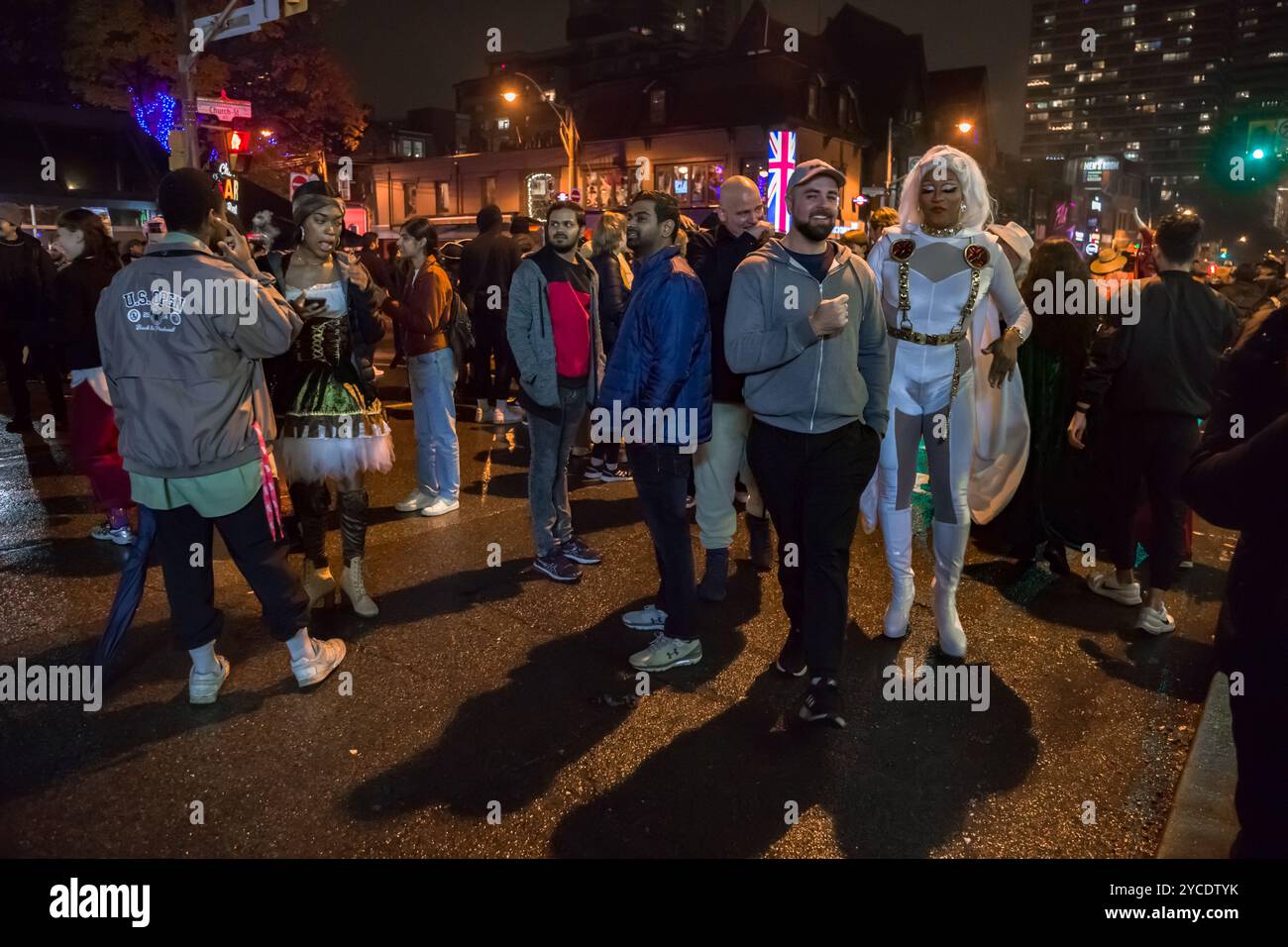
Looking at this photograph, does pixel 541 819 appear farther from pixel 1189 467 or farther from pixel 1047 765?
pixel 1189 467

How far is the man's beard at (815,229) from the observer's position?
357 centimetres

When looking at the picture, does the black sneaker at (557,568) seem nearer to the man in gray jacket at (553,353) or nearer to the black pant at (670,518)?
the man in gray jacket at (553,353)

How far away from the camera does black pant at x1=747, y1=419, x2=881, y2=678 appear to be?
3.61 m

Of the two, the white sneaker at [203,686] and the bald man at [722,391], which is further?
the bald man at [722,391]

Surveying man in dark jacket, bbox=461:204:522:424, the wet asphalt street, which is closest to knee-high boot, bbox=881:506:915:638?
the wet asphalt street

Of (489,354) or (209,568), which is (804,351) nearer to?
(209,568)

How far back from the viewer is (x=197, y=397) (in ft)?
11.6

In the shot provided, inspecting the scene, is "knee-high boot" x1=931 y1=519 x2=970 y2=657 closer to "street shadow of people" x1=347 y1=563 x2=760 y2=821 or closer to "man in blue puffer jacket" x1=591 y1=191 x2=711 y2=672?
"street shadow of people" x1=347 y1=563 x2=760 y2=821

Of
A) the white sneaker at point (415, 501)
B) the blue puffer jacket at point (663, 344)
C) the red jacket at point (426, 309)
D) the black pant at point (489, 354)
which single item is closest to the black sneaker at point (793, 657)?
the blue puffer jacket at point (663, 344)

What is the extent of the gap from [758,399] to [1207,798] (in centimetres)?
Result: 230

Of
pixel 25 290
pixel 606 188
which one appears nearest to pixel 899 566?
pixel 25 290

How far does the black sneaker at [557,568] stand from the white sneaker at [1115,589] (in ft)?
10.9

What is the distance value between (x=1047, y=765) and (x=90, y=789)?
12.3 feet

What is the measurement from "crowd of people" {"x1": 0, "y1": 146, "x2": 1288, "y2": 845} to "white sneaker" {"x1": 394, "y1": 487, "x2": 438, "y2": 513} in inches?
66.8
